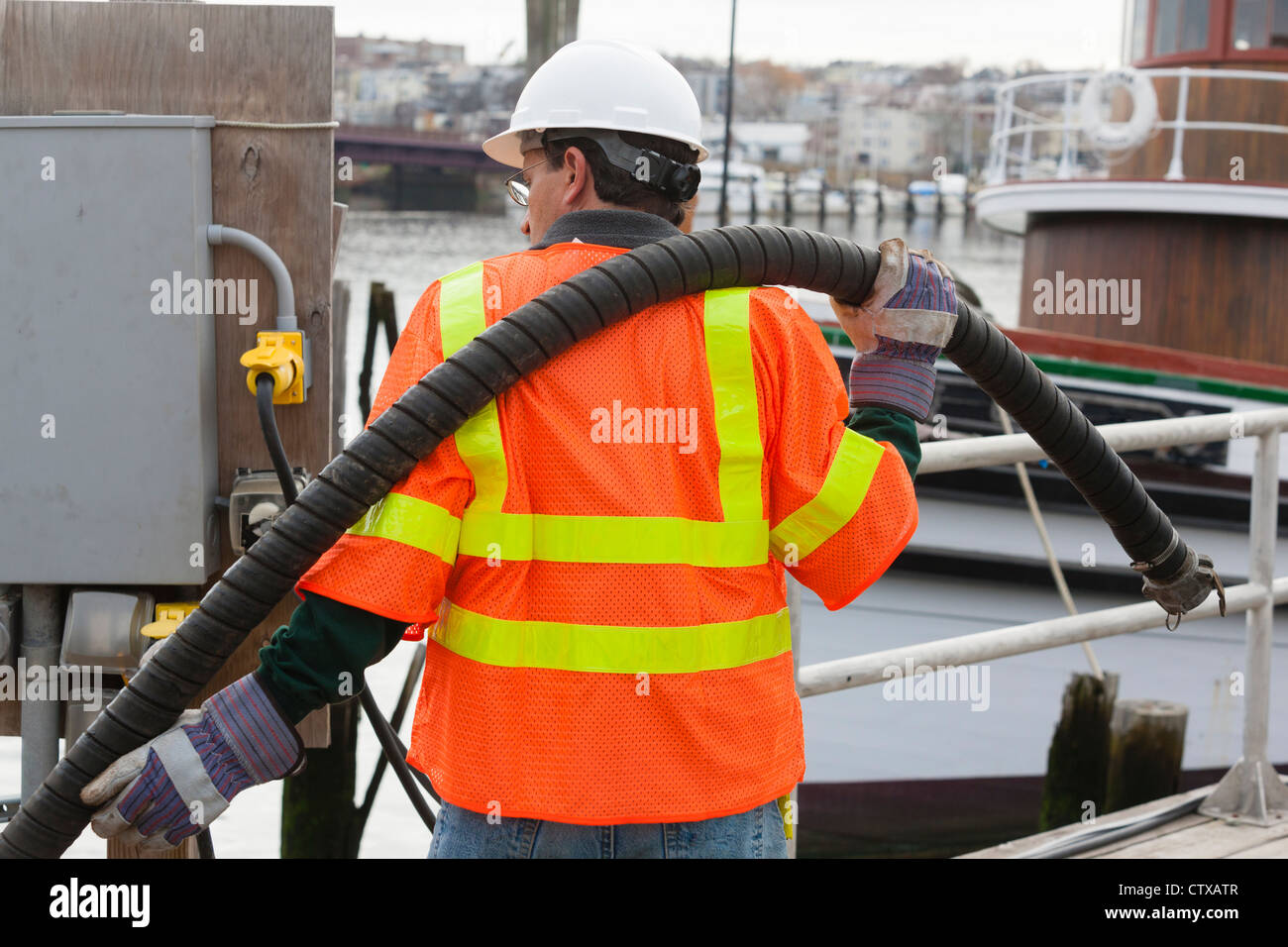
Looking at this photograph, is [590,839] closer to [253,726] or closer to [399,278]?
[253,726]

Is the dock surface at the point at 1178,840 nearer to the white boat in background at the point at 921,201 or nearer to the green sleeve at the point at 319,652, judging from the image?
the green sleeve at the point at 319,652

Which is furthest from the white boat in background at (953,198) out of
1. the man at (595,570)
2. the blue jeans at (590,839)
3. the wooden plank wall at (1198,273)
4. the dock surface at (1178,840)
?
the blue jeans at (590,839)

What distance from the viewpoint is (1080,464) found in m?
2.29

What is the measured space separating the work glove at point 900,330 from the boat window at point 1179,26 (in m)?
6.58

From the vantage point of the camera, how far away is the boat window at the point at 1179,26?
7.52m

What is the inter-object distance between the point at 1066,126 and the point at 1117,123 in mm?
371

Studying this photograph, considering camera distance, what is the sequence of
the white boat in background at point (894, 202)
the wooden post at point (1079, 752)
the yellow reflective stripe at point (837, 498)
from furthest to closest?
the white boat in background at point (894, 202), the wooden post at point (1079, 752), the yellow reflective stripe at point (837, 498)

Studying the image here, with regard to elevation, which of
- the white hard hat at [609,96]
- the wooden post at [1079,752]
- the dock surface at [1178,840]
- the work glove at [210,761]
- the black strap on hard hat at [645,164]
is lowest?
the wooden post at [1079,752]

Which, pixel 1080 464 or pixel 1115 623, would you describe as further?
pixel 1115 623
